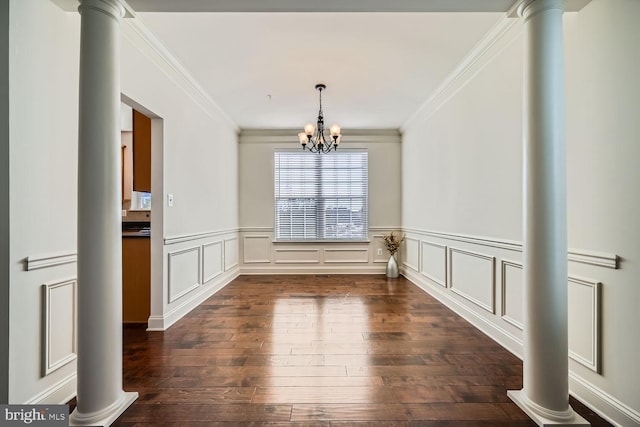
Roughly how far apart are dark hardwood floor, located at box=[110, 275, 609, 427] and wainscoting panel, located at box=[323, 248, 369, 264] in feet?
7.03

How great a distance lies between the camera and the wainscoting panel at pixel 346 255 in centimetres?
607

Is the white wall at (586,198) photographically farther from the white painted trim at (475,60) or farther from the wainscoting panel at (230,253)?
the wainscoting panel at (230,253)

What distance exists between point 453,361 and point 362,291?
227 centimetres

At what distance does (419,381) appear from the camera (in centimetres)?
218

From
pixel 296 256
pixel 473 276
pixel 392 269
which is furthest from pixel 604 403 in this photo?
pixel 296 256

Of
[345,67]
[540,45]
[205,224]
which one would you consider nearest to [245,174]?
[205,224]

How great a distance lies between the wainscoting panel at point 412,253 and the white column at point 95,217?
4.27 meters

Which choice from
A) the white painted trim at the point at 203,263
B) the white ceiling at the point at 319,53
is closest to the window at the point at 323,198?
the white painted trim at the point at 203,263

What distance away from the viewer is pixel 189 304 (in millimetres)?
3783

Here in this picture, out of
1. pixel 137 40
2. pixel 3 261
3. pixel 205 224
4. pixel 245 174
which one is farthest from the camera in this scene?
pixel 245 174

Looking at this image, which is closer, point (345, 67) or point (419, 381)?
point (419, 381)

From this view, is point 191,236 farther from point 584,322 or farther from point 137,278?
point 584,322

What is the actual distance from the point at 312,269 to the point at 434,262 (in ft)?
7.82

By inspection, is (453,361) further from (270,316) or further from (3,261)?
(3,261)
